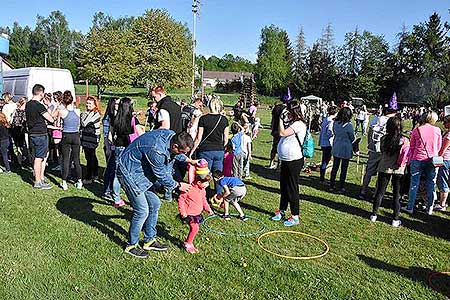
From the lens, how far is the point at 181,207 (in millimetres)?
5055

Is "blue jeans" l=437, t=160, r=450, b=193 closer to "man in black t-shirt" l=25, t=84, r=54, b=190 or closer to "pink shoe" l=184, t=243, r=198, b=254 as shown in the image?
"pink shoe" l=184, t=243, r=198, b=254

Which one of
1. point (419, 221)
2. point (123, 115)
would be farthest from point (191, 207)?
point (419, 221)

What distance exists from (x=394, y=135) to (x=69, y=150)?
5.98m

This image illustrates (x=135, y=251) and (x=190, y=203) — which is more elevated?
(x=190, y=203)

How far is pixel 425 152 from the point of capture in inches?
276

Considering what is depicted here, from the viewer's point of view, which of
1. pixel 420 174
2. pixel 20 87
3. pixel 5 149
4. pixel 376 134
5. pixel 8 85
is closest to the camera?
pixel 420 174

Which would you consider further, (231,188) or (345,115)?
(345,115)

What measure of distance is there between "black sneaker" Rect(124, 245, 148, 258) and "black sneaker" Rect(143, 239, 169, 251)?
0.11 m

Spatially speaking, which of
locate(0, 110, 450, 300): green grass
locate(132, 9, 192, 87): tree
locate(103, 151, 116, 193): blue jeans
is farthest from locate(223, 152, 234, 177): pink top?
locate(132, 9, 192, 87): tree

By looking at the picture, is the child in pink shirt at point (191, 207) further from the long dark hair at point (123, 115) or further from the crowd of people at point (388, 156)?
the long dark hair at point (123, 115)

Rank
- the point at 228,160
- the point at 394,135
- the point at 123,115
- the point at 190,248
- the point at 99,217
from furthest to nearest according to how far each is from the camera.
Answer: the point at 228,160 → the point at 123,115 → the point at 394,135 → the point at 99,217 → the point at 190,248

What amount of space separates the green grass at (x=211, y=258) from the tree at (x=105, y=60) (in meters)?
40.7

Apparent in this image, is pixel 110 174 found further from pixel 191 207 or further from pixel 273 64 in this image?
pixel 273 64

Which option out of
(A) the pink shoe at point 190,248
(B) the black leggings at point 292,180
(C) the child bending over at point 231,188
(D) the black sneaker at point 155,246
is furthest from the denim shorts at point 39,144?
(B) the black leggings at point 292,180
